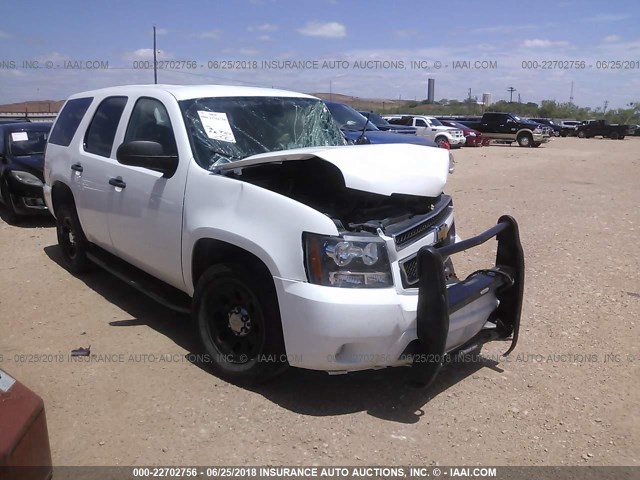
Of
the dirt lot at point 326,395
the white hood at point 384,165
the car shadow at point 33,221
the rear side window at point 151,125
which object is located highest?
the rear side window at point 151,125

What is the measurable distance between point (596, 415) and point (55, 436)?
3.22 metres

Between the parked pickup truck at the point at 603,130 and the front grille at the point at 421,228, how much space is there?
155ft

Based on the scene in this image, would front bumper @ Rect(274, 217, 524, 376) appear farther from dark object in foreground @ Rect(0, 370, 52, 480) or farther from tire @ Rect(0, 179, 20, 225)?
tire @ Rect(0, 179, 20, 225)

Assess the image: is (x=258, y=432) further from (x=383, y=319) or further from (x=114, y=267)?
(x=114, y=267)

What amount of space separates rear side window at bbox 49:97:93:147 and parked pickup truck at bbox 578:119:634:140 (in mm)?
47088

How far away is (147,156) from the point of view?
4070 mm

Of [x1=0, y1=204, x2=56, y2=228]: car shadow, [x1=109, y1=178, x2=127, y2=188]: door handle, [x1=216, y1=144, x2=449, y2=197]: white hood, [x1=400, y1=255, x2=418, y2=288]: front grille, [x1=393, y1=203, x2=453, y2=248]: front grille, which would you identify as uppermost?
[x1=216, y1=144, x2=449, y2=197]: white hood

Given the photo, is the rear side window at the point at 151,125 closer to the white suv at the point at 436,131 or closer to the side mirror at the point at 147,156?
the side mirror at the point at 147,156

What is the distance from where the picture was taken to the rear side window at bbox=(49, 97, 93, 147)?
5910 mm

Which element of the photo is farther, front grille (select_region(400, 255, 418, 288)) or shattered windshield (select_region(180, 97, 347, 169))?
shattered windshield (select_region(180, 97, 347, 169))

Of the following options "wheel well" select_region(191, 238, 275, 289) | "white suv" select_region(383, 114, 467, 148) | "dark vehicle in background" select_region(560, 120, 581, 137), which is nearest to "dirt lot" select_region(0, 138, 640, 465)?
"wheel well" select_region(191, 238, 275, 289)

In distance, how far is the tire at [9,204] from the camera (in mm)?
9109

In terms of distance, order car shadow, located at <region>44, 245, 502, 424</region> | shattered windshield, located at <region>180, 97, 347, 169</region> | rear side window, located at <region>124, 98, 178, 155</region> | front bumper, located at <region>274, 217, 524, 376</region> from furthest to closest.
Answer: rear side window, located at <region>124, 98, 178, 155</region>
shattered windshield, located at <region>180, 97, 347, 169</region>
car shadow, located at <region>44, 245, 502, 424</region>
front bumper, located at <region>274, 217, 524, 376</region>

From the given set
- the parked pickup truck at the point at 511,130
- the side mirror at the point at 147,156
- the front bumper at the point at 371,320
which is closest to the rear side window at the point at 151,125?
the side mirror at the point at 147,156
